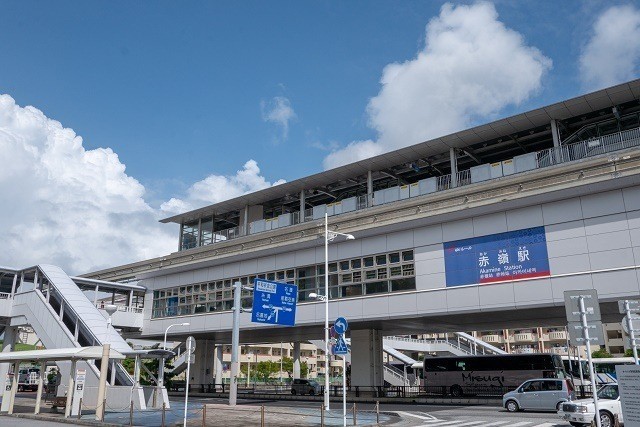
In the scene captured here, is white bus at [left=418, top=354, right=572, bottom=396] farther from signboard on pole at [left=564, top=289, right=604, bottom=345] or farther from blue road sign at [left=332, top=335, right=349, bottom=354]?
signboard on pole at [left=564, top=289, right=604, bottom=345]

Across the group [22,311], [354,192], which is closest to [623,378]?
[354,192]

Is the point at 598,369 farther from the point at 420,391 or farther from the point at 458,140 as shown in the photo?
the point at 458,140

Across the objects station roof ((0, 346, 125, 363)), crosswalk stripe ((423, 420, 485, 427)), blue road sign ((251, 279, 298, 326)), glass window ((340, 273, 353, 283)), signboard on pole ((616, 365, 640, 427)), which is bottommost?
crosswalk stripe ((423, 420, 485, 427))

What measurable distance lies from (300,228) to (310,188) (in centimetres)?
524

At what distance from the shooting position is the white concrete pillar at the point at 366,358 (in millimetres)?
35375

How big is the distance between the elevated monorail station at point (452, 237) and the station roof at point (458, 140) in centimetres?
10

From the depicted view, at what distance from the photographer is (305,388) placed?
47.2m

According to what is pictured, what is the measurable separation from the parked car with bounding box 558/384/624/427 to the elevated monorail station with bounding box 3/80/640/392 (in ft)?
25.5

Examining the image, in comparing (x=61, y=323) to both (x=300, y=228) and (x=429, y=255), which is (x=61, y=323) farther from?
(x=429, y=255)

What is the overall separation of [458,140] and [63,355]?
24.0 metres

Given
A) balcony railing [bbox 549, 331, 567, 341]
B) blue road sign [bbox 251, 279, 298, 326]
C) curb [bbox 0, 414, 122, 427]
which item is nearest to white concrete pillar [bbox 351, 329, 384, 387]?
blue road sign [bbox 251, 279, 298, 326]

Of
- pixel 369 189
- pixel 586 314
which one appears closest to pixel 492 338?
pixel 369 189

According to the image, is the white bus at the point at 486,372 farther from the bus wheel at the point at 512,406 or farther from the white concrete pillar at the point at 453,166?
the white concrete pillar at the point at 453,166

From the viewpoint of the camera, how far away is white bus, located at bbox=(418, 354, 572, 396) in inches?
1438
